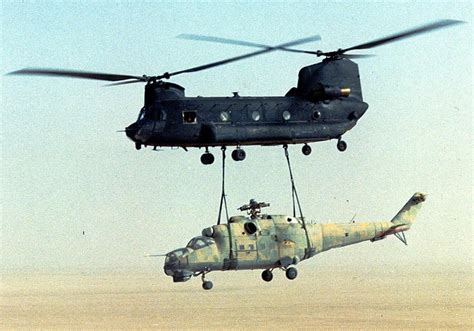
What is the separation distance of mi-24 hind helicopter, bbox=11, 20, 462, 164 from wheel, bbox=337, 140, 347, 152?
0.03m

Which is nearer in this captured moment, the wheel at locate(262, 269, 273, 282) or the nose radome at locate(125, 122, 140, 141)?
the nose radome at locate(125, 122, 140, 141)

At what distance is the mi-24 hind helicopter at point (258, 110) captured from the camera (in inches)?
1078

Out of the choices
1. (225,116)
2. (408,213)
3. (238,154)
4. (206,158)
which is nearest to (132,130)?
(206,158)

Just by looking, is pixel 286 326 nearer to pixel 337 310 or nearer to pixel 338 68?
pixel 337 310

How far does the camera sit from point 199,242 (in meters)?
29.6

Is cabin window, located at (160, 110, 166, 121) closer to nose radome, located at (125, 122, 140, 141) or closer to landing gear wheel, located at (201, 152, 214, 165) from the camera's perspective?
nose radome, located at (125, 122, 140, 141)

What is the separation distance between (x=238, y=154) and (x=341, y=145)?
3.11 meters

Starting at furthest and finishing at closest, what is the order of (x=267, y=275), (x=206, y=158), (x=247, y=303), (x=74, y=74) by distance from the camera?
(x=247, y=303), (x=267, y=275), (x=206, y=158), (x=74, y=74)

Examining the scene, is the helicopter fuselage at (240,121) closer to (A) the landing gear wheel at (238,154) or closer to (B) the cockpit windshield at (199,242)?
(A) the landing gear wheel at (238,154)

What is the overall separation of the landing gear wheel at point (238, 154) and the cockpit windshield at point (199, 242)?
2632mm

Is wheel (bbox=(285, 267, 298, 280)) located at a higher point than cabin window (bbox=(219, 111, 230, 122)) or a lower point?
lower

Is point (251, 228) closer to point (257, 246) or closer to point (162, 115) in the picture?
point (257, 246)

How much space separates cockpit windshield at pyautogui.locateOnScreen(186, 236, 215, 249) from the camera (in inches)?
1161

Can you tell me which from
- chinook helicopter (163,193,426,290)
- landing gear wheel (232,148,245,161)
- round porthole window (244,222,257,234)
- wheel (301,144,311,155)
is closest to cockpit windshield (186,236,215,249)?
chinook helicopter (163,193,426,290)
